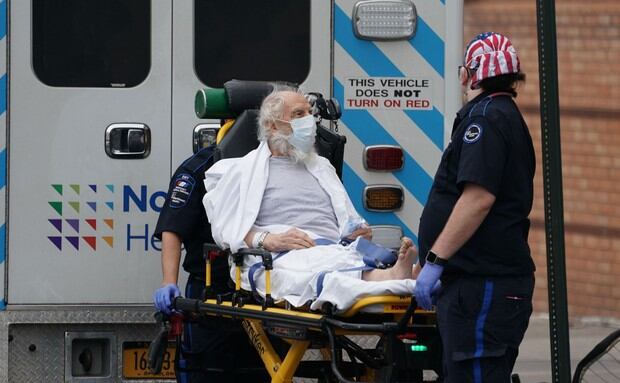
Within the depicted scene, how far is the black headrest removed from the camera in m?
5.95

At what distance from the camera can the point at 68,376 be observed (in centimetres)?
640

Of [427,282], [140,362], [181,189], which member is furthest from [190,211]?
[427,282]

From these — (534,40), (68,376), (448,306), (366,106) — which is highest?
(534,40)

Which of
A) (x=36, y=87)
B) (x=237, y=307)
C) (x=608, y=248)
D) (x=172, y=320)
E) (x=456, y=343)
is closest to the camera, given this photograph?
(x=456, y=343)

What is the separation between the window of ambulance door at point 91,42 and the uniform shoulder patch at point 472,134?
1.97 meters

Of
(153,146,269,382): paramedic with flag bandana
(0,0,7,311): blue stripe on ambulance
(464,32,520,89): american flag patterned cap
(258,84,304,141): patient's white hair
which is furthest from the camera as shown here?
(0,0,7,311): blue stripe on ambulance

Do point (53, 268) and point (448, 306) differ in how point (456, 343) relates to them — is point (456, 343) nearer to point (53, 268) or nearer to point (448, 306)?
point (448, 306)

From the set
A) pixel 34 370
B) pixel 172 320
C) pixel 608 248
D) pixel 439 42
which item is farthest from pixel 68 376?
pixel 608 248

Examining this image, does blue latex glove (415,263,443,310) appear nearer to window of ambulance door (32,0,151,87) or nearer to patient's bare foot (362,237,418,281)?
patient's bare foot (362,237,418,281)

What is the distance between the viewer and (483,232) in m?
4.89

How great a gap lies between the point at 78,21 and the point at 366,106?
4.22 ft

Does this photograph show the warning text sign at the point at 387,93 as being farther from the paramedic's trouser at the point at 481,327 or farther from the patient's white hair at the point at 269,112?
the paramedic's trouser at the point at 481,327

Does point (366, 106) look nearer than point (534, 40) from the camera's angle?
Yes

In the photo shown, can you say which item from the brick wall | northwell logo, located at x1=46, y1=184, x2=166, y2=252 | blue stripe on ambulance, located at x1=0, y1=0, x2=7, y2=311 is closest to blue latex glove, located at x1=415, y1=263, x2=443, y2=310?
northwell logo, located at x1=46, y1=184, x2=166, y2=252
